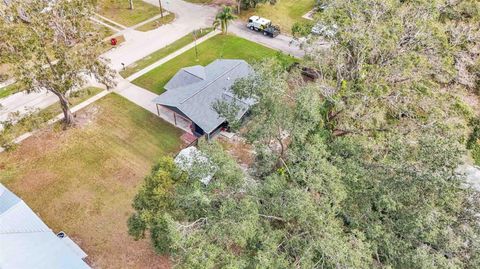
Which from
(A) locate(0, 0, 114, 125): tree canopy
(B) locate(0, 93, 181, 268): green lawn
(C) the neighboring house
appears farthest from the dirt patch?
(C) the neighboring house

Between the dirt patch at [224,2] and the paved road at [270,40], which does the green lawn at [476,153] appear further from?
the dirt patch at [224,2]

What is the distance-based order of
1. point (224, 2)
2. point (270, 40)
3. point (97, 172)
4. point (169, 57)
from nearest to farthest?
point (97, 172)
point (169, 57)
point (270, 40)
point (224, 2)

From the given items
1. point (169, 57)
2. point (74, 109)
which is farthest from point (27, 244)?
point (169, 57)

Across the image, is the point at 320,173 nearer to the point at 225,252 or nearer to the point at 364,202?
the point at 364,202

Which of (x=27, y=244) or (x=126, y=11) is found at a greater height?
(x=126, y=11)

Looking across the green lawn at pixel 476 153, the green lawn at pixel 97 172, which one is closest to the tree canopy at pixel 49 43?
the green lawn at pixel 97 172

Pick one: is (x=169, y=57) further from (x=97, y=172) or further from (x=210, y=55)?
(x=97, y=172)
